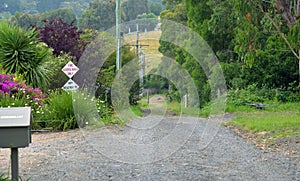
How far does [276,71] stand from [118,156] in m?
21.3

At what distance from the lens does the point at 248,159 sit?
11.4 meters

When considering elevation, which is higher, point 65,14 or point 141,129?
point 65,14

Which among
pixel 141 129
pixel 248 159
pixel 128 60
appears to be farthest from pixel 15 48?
pixel 248 159

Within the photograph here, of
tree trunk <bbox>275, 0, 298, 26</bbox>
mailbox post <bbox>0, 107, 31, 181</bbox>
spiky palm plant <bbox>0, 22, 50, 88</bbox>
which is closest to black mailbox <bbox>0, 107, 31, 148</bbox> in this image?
mailbox post <bbox>0, 107, 31, 181</bbox>

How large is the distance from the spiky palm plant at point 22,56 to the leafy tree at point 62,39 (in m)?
8.32

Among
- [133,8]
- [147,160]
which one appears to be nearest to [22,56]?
[147,160]

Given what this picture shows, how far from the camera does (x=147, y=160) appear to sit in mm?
11172

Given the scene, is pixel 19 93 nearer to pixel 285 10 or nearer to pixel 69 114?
pixel 69 114

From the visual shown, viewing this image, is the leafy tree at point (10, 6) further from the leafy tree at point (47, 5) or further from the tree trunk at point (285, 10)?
the tree trunk at point (285, 10)

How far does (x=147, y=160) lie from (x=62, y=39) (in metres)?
22.3

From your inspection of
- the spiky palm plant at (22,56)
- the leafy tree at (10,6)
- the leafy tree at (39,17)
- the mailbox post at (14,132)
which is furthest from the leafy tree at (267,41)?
the leafy tree at (10,6)

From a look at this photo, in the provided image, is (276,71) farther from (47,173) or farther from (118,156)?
(47,173)

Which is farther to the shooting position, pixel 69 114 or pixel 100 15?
pixel 100 15

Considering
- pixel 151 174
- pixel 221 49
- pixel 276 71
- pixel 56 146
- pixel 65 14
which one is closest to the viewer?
pixel 151 174
